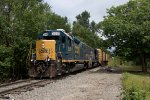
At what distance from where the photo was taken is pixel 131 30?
129ft

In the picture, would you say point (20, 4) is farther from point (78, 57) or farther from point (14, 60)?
point (78, 57)

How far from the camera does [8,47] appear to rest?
30.5 metres

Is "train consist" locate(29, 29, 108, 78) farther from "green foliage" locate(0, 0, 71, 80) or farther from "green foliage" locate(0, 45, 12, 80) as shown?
"green foliage" locate(0, 0, 71, 80)

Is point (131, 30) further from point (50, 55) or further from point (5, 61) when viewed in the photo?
point (5, 61)

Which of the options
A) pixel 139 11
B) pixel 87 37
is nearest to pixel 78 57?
pixel 139 11

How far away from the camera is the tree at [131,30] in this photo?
3928 centimetres

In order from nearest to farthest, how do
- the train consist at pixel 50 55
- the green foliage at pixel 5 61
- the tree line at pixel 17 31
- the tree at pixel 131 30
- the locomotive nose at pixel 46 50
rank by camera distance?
the train consist at pixel 50 55, the locomotive nose at pixel 46 50, the green foliage at pixel 5 61, the tree line at pixel 17 31, the tree at pixel 131 30

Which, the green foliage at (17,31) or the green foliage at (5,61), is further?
the green foliage at (17,31)

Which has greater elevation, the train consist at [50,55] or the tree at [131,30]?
the tree at [131,30]

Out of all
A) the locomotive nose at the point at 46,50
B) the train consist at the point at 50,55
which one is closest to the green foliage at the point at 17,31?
the train consist at the point at 50,55

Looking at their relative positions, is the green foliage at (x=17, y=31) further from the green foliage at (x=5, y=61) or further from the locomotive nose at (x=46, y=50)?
the locomotive nose at (x=46, y=50)

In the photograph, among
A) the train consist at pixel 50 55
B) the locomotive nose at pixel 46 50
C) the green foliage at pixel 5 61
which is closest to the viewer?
the train consist at pixel 50 55

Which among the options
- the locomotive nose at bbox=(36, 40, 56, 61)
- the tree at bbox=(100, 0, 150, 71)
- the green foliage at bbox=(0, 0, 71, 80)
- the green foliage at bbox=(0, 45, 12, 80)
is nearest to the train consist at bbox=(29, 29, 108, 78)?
the locomotive nose at bbox=(36, 40, 56, 61)

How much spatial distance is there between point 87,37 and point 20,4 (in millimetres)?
79818
